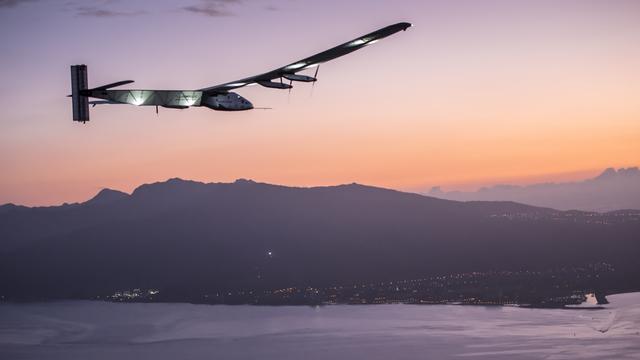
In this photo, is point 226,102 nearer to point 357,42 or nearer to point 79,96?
point 79,96

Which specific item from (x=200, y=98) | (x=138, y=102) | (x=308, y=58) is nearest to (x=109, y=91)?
(x=138, y=102)

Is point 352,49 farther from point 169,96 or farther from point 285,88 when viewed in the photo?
point 169,96

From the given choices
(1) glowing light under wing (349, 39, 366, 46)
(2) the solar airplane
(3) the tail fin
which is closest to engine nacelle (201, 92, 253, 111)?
(2) the solar airplane

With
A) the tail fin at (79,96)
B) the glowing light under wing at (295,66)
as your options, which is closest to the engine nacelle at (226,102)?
the glowing light under wing at (295,66)

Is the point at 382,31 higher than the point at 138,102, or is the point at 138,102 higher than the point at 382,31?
the point at 382,31

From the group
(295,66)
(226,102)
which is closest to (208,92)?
(226,102)

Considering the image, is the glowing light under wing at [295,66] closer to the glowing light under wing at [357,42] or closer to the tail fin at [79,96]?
the glowing light under wing at [357,42]

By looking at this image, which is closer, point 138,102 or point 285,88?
point 138,102
